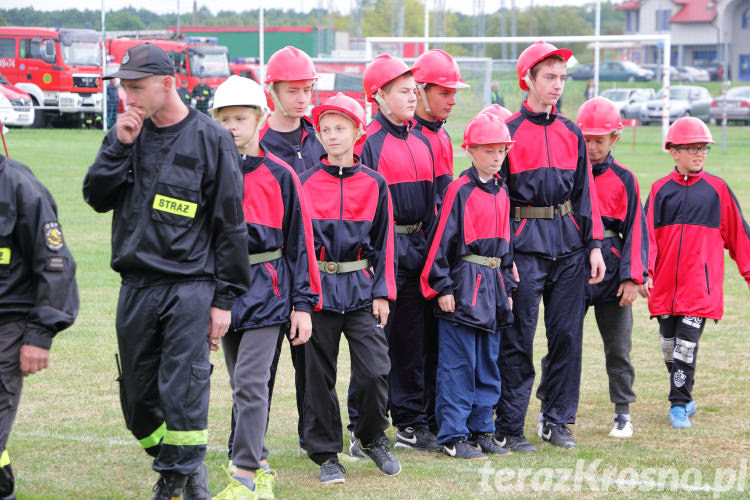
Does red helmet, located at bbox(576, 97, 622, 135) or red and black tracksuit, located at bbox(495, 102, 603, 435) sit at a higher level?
red helmet, located at bbox(576, 97, 622, 135)

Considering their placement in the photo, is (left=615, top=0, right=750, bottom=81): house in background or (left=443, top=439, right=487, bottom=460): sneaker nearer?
(left=443, top=439, right=487, bottom=460): sneaker

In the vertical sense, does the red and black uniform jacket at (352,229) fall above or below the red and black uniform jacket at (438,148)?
below

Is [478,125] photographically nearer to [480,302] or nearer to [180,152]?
[480,302]

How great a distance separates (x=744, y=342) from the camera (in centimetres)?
879

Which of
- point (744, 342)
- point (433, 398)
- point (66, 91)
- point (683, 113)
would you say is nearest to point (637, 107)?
point (683, 113)

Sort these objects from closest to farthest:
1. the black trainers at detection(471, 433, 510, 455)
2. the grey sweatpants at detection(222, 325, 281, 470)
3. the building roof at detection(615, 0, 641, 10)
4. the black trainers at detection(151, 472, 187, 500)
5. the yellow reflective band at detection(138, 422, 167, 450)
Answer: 1. the black trainers at detection(151, 472, 187, 500)
2. the yellow reflective band at detection(138, 422, 167, 450)
3. the grey sweatpants at detection(222, 325, 281, 470)
4. the black trainers at detection(471, 433, 510, 455)
5. the building roof at detection(615, 0, 641, 10)

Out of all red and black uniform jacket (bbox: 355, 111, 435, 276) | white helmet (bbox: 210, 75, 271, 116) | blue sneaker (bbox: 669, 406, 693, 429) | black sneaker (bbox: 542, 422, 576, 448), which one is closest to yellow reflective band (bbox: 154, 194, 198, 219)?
white helmet (bbox: 210, 75, 271, 116)

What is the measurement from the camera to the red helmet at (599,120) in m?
6.48

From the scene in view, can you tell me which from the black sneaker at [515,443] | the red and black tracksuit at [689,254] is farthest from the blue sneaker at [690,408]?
the black sneaker at [515,443]

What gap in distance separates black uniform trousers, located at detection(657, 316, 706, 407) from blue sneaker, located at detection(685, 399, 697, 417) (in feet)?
0.10

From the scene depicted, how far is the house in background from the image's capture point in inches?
3142

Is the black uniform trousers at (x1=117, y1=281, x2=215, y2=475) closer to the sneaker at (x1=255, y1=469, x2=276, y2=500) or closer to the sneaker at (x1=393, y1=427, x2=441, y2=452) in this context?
the sneaker at (x1=255, y1=469, x2=276, y2=500)

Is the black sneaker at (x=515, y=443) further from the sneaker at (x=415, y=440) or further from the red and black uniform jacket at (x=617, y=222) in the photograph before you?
the red and black uniform jacket at (x=617, y=222)

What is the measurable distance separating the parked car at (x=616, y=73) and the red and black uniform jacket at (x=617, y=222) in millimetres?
54732
